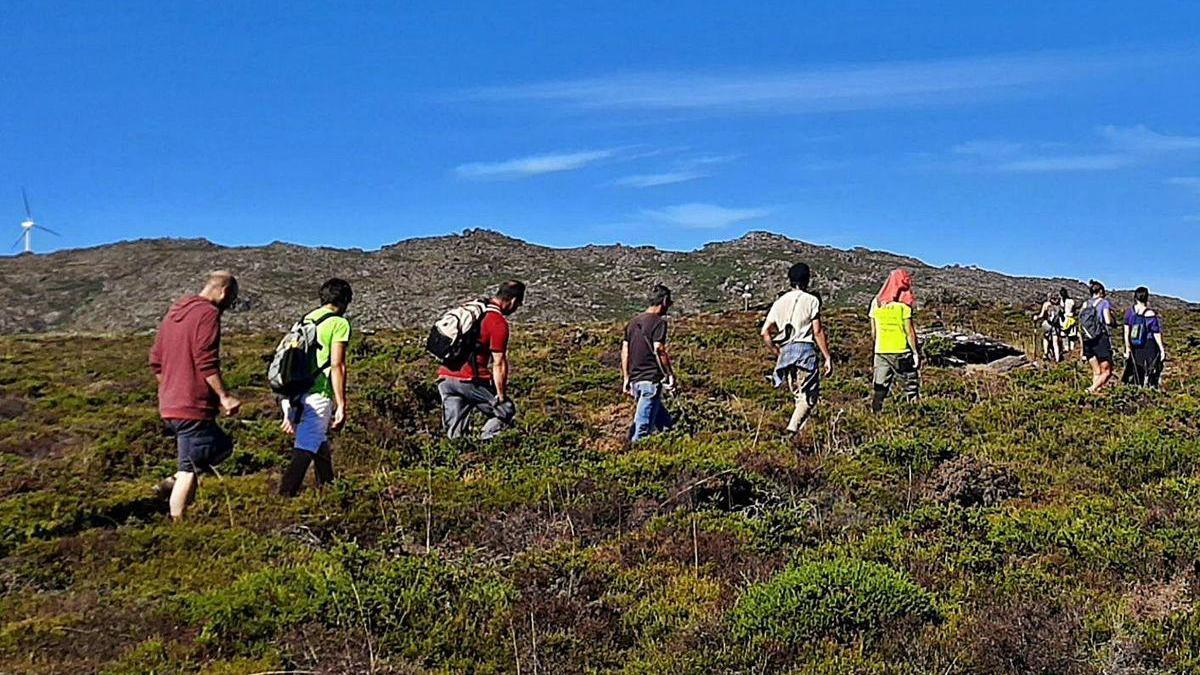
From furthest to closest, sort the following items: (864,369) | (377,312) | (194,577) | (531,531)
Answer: (377,312) → (864,369) → (531,531) → (194,577)

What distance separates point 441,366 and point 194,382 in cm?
366

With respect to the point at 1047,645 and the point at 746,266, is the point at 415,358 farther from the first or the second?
the point at 746,266

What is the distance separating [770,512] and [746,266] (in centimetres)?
7428

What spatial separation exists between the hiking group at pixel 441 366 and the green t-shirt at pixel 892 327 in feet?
0.04

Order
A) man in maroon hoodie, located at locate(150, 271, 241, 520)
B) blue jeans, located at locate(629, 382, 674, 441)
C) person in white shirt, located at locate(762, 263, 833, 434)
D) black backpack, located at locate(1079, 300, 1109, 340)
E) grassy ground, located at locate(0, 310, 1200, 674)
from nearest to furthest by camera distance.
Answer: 1. grassy ground, located at locate(0, 310, 1200, 674)
2. man in maroon hoodie, located at locate(150, 271, 241, 520)
3. person in white shirt, located at locate(762, 263, 833, 434)
4. blue jeans, located at locate(629, 382, 674, 441)
5. black backpack, located at locate(1079, 300, 1109, 340)

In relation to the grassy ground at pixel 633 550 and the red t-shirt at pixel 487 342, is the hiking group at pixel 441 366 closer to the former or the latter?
the red t-shirt at pixel 487 342

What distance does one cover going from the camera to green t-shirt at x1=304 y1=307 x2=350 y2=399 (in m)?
7.73

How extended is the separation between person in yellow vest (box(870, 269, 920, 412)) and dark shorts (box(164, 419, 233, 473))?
766 cm

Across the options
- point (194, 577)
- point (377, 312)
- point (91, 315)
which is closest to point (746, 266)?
point (377, 312)

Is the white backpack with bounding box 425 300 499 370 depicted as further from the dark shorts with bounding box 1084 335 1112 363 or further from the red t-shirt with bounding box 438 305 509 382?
the dark shorts with bounding box 1084 335 1112 363

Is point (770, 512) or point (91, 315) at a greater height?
point (91, 315)

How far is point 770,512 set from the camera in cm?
735

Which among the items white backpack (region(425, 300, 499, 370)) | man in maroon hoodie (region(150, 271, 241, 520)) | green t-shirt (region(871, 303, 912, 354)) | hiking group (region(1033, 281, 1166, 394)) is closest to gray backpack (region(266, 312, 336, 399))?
man in maroon hoodie (region(150, 271, 241, 520))

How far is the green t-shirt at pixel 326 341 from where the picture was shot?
7.73 meters
